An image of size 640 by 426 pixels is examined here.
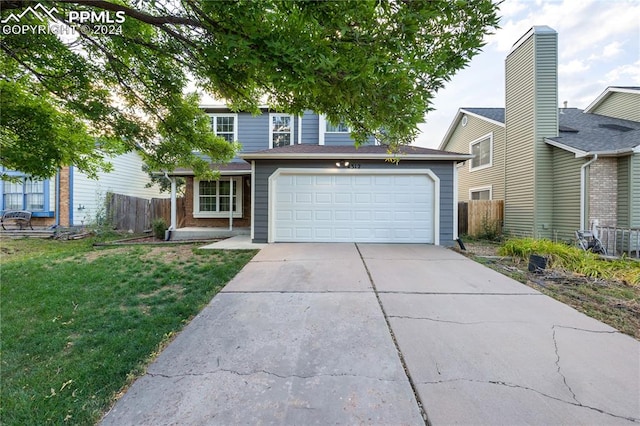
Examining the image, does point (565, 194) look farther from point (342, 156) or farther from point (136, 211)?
point (136, 211)

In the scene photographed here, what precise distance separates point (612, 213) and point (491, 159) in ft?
16.2

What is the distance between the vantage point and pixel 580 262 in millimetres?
5559

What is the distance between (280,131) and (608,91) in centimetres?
1459

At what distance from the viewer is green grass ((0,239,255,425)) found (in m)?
1.96

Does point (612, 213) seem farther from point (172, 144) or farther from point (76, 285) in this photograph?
point (76, 285)

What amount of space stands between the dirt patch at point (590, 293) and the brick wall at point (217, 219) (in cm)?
851

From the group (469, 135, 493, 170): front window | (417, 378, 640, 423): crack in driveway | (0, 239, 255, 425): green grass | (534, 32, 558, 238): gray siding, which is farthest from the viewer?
(469, 135, 493, 170): front window

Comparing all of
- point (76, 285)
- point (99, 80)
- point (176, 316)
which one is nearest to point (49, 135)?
point (99, 80)

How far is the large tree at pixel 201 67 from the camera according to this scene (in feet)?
8.26

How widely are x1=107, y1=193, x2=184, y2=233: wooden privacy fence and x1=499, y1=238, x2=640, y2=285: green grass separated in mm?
11984

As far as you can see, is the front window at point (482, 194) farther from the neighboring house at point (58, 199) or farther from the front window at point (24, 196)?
the front window at point (24, 196)

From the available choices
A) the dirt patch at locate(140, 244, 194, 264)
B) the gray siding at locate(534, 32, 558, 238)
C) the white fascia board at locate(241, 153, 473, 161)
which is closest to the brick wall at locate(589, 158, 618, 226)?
the gray siding at locate(534, 32, 558, 238)

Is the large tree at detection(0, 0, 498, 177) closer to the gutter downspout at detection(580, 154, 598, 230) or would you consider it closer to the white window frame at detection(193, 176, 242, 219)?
the white window frame at detection(193, 176, 242, 219)

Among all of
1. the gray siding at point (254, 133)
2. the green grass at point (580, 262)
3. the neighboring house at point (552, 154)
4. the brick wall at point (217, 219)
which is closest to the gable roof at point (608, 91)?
the neighboring house at point (552, 154)
